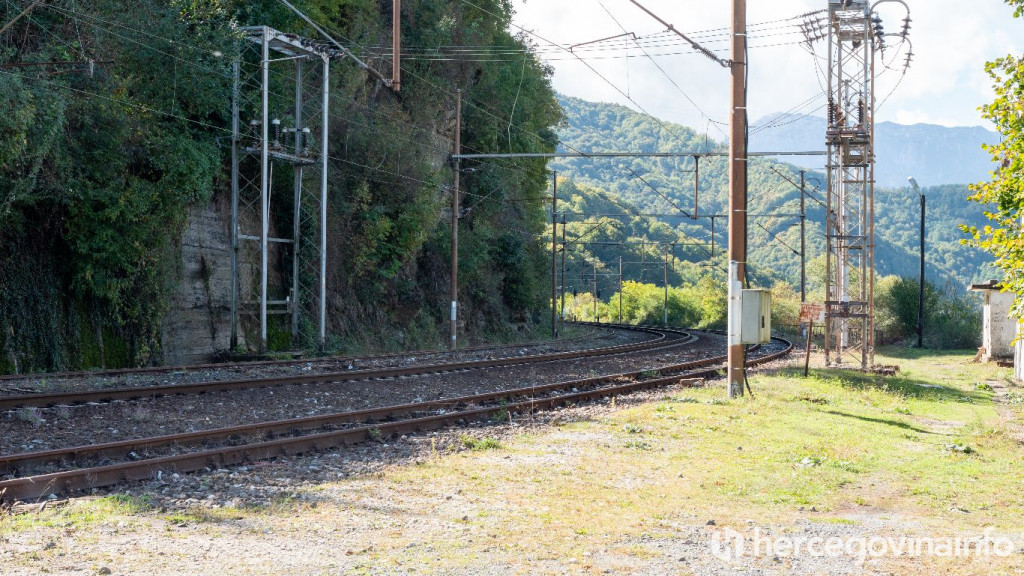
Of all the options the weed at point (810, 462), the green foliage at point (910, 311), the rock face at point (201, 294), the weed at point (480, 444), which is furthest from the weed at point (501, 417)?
the green foliage at point (910, 311)

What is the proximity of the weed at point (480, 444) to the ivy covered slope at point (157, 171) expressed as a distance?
37.5ft

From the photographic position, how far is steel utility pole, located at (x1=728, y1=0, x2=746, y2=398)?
17.8 meters

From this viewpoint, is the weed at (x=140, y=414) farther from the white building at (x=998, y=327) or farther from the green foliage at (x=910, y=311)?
the green foliage at (x=910, y=311)

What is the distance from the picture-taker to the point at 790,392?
1923 cm

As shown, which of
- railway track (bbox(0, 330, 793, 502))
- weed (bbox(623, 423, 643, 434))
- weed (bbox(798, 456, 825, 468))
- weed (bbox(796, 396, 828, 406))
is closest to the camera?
railway track (bbox(0, 330, 793, 502))

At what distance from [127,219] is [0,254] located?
2846 mm

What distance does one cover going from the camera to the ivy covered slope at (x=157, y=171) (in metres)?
20.3

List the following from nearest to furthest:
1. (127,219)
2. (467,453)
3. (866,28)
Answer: (467,453) → (127,219) → (866,28)

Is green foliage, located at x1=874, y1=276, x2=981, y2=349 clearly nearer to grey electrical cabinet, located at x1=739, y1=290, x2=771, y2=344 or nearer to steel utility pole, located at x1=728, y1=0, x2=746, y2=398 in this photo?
grey electrical cabinet, located at x1=739, y1=290, x2=771, y2=344

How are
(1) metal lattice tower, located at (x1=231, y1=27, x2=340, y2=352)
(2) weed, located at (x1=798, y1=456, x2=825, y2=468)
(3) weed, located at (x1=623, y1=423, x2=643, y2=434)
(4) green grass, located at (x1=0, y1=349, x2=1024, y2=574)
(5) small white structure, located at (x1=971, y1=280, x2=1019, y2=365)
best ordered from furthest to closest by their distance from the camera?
(5) small white structure, located at (x1=971, y1=280, x2=1019, y2=365)
(1) metal lattice tower, located at (x1=231, y1=27, x2=340, y2=352)
(3) weed, located at (x1=623, y1=423, x2=643, y2=434)
(2) weed, located at (x1=798, y1=456, x2=825, y2=468)
(4) green grass, located at (x1=0, y1=349, x2=1024, y2=574)

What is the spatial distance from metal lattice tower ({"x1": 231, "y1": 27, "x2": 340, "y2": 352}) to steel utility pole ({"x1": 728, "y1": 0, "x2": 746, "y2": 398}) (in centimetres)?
1312

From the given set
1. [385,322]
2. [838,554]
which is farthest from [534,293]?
[838,554]

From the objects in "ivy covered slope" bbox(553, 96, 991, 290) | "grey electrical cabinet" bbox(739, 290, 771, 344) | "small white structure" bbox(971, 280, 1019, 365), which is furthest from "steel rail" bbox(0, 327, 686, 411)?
"ivy covered slope" bbox(553, 96, 991, 290)

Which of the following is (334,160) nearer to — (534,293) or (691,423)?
(534,293)
